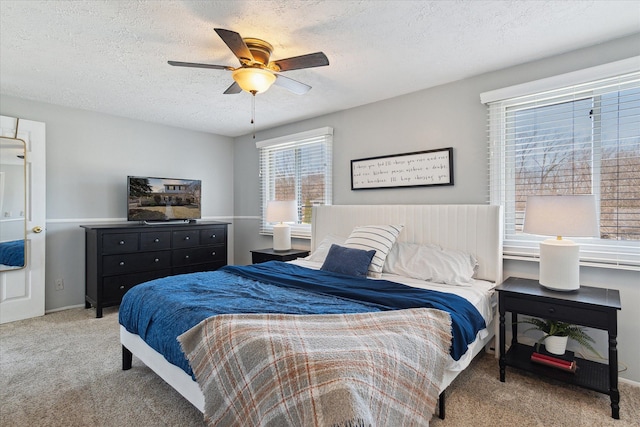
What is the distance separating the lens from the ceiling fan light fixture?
7.39 ft

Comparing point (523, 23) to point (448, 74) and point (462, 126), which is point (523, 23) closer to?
point (448, 74)

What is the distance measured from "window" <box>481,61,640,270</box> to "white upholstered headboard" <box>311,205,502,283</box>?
198 millimetres

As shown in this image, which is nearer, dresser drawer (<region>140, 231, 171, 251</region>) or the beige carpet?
the beige carpet

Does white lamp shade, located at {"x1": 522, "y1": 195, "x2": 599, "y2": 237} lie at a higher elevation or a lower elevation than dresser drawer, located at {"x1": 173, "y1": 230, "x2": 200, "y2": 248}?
higher

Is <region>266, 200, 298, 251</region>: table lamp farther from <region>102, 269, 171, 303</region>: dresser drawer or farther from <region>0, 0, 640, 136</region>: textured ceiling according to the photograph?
<region>102, 269, 171, 303</region>: dresser drawer

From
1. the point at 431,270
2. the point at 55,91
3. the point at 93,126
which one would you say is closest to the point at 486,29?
the point at 431,270

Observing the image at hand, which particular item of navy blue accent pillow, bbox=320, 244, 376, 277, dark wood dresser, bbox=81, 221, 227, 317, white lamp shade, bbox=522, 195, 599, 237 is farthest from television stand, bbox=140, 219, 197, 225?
white lamp shade, bbox=522, 195, 599, 237

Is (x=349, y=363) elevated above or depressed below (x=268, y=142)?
below

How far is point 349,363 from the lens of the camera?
124 cm

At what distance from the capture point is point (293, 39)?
2.28m

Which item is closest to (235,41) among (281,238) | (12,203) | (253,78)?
(253,78)

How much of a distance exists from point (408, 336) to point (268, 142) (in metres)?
3.80

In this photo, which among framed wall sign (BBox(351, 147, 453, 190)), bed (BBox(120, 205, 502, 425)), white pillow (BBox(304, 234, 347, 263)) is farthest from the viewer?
white pillow (BBox(304, 234, 347, 263))

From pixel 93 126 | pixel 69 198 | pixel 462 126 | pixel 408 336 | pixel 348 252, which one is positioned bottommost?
pixel 408 336
